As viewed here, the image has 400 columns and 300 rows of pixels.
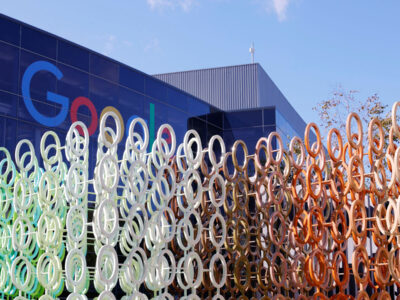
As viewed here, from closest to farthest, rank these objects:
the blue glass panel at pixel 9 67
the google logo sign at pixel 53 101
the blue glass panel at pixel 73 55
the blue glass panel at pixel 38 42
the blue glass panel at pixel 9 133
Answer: the blue glass panel at pixel 9 133 < the blue glass panel at pixel 9 67 < the google logo sign at pixel 53 101 < the blue glass panel at pixel 38 42 < the blue glass panel at pixel 73 55

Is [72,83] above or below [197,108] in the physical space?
below

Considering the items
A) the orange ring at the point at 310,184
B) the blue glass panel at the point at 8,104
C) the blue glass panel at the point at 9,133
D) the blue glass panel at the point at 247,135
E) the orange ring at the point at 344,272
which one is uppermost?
A: the blue glass panel at the point at 247,135

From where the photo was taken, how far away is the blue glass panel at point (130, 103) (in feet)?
72.8

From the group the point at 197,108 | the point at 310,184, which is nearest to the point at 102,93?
the point at 197,108

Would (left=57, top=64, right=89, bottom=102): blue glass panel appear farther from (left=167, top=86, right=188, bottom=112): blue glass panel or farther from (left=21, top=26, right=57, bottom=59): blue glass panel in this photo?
(left=167, top=86, right=188, bottom=112): blue glass panel

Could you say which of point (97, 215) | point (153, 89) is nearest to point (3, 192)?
point (97, 215)

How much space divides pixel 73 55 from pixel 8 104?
3357 mm

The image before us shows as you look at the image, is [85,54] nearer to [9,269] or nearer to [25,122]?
[25,122]

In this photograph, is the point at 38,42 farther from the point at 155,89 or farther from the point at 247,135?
the point at 247,135

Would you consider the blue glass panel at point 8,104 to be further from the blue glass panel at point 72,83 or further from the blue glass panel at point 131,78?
the blue glass panel at point 131,78

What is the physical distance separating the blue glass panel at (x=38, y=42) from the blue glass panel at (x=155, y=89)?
194 inches

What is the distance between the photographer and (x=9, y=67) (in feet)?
58.3

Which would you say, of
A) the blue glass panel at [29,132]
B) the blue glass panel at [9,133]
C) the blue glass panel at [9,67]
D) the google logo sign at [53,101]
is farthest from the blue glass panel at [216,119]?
the blue glass panel at [9,133]

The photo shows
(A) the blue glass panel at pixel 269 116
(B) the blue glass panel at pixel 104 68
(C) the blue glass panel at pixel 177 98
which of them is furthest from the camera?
(A) the blue glass panel at pixel 269 116
